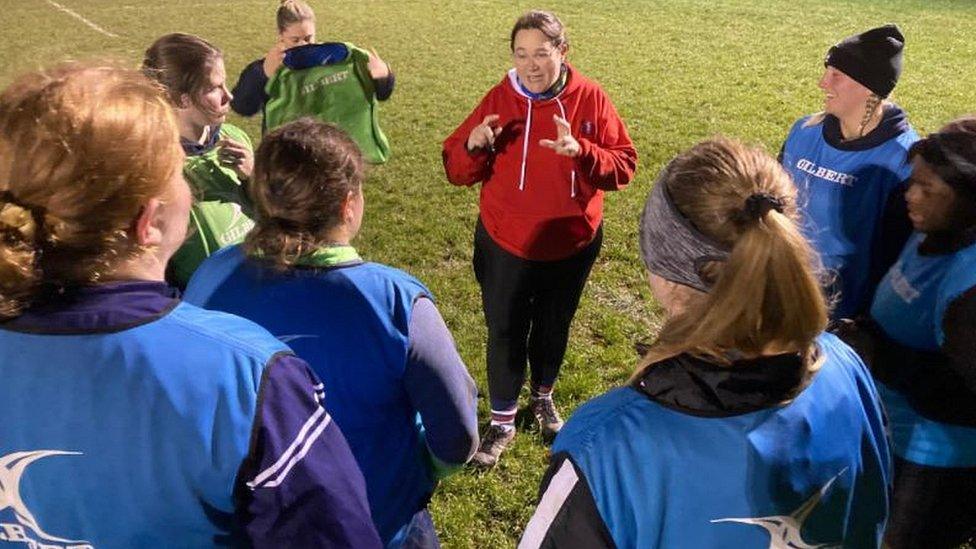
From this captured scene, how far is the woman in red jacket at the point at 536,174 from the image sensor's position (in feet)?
11.4

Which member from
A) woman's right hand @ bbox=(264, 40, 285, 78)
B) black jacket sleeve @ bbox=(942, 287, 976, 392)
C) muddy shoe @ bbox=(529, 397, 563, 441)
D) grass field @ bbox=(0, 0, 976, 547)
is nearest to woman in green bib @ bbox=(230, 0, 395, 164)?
woman's right hand @ bbox=(264, 40, 285, 78)

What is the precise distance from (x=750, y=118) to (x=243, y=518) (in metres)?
9.44

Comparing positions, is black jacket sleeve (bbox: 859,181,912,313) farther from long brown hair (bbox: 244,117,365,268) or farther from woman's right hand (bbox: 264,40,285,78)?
woman's right hand (bbox: 264,40,285,78)

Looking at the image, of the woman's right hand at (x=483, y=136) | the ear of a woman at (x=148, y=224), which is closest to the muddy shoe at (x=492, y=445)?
the woman's right hand at (x=483, y=136)

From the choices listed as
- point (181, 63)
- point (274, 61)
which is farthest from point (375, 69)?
point (181, 63)

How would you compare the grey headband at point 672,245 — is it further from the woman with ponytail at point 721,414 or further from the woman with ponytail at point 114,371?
the woman with ponytail at point 114,371

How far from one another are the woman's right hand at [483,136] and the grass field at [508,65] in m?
1.64

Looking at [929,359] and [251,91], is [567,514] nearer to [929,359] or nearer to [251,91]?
[929,359]

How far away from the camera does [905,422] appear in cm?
260

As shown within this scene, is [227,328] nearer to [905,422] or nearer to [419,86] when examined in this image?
[905,422]

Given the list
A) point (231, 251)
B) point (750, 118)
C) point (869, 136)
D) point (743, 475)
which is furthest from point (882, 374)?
point (750, 118)

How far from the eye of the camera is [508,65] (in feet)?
41.0

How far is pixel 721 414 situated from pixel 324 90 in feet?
10.5

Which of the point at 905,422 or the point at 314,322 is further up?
the point at 314,322
